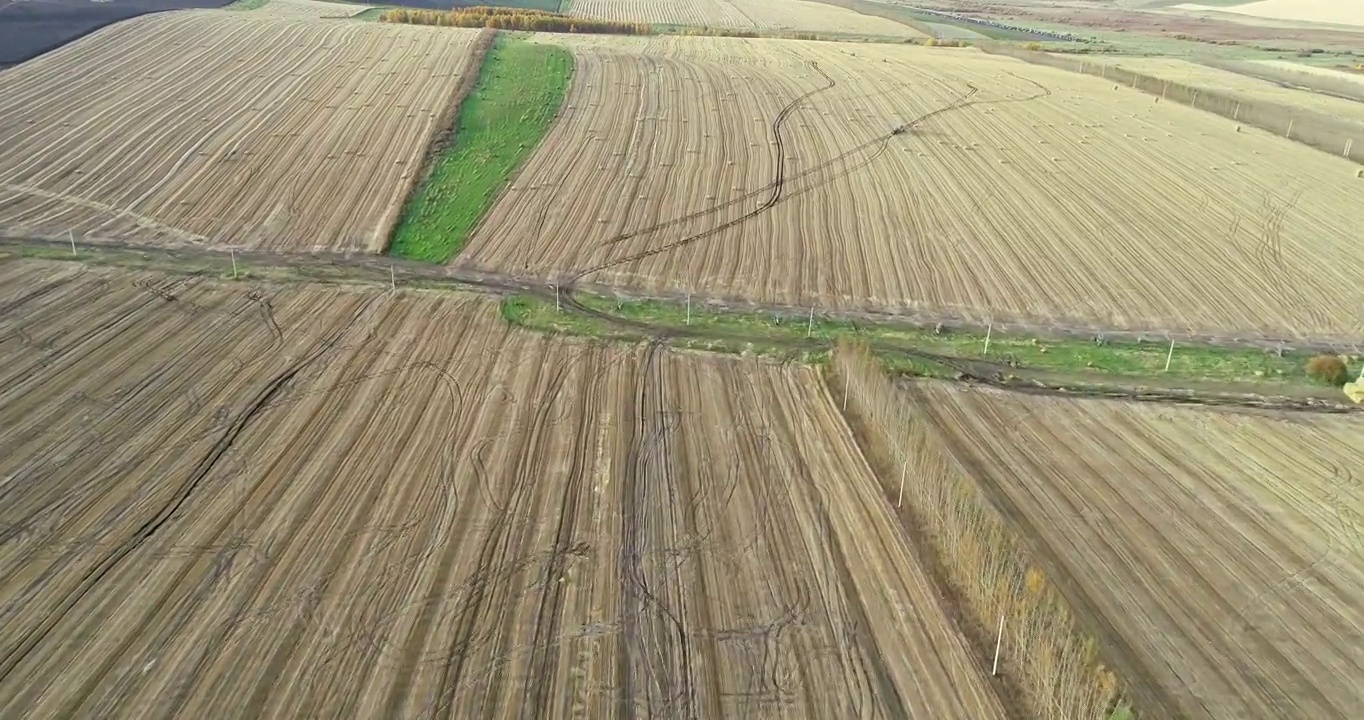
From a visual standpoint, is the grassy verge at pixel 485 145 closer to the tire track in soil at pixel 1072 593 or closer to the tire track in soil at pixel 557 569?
the tire track in soil at pixel 557 569

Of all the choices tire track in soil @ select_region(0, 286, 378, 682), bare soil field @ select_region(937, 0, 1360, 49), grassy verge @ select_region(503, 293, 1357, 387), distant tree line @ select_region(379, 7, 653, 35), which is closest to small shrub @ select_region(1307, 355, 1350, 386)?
grassy verge @ select_region(503, 293, 1357, 387)

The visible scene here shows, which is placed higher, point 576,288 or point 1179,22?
point 1179,22

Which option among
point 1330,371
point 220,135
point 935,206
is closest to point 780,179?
point 935,206

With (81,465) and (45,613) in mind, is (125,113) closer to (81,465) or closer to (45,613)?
(81,465)

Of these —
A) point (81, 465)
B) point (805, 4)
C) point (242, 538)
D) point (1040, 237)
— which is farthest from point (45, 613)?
point (805, 4)

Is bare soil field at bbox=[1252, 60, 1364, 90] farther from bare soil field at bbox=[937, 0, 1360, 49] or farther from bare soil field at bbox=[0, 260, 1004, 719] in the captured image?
bare soil field at bbox=[0, 260, 1004, 719]

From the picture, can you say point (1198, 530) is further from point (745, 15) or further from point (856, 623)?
point (745, 15)

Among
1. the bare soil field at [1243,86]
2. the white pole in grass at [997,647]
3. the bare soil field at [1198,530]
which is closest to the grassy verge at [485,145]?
the bare soil field at [1198,530]
